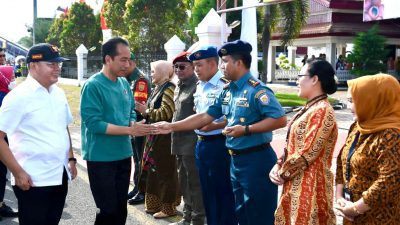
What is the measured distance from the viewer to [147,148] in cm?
606

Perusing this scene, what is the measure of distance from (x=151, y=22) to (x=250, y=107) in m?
27.0

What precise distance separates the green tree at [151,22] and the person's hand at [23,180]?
26620 mm

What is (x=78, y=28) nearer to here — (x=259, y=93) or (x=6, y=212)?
(x=6, y=212)

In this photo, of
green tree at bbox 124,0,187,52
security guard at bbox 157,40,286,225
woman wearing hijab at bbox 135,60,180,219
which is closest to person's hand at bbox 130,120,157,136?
security guard at bbox 157,40,286,225

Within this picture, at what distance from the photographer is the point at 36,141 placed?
3.73 metres

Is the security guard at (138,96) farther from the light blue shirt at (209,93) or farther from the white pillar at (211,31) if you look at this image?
the white pillar at (211,31)

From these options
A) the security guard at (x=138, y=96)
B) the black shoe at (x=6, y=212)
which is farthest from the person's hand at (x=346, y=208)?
the black shoe at (x=6, y=212)

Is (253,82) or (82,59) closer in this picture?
(253,82)

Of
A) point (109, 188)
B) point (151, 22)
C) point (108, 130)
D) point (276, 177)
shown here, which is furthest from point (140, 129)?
point (151, 22)

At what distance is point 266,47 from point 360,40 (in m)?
5.62

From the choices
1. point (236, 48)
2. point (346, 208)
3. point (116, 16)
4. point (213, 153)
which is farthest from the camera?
point (116, 16)

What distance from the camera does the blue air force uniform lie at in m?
3.99

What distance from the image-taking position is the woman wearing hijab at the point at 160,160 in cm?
577

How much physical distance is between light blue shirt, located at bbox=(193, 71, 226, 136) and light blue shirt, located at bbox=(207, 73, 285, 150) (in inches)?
22.4
